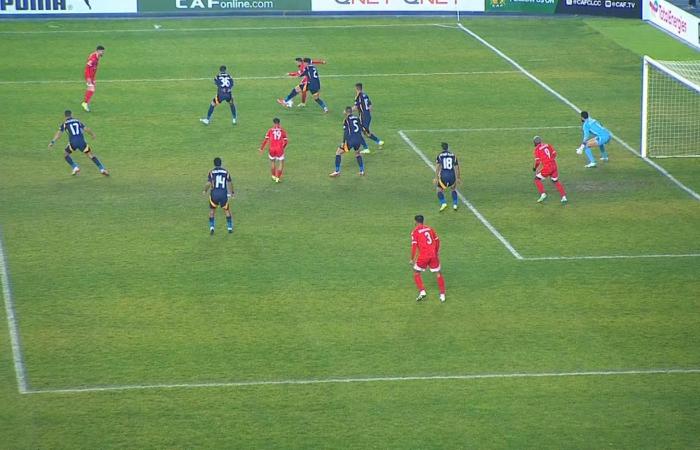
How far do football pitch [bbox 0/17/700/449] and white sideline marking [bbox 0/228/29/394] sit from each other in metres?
0.07

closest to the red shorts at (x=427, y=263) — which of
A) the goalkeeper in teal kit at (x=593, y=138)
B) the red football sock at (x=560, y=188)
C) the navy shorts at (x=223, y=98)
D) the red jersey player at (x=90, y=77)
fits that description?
the red football sock at (x=560, y=188)

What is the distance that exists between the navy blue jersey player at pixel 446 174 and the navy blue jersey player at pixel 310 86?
1089 centimetres

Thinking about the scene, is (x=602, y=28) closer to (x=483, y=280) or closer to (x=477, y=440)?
(x=483, y=280)

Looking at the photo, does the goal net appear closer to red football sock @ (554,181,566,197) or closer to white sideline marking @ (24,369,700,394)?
red football sock @ (554,181,566,197)

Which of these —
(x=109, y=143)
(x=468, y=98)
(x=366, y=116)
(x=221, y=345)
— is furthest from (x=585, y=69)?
(x=221, y=345)

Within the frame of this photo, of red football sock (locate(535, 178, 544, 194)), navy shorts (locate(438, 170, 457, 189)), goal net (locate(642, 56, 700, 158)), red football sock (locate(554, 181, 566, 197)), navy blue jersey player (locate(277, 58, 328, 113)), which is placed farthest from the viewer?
navy blue jersey player (locate(277, 58, 328, 113))

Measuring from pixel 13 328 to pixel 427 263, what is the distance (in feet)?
27.6

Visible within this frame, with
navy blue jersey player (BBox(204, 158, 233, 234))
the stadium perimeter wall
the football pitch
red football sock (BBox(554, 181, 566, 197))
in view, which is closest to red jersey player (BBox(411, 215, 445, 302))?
the football pitch

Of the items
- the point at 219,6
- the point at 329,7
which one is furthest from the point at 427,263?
the point at 219,6

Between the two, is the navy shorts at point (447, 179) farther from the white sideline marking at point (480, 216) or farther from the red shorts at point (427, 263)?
the red shorts at point (427, 263)

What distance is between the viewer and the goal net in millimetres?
38031

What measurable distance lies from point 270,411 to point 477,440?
11.7 ft

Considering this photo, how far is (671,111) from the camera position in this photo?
4147 centimetres

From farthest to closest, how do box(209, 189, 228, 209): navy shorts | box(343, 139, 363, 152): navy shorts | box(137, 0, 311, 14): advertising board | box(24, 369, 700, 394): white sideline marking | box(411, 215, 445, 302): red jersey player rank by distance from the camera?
box(137, 0, 311, 14): advertising board, box(343, 139, 363, 152): navy shorts, box(209, 189, 228, 209): navy shorts, box(411, 215, 445, 302): red jersey player, box(24, 369, 700, 394): white sideline marking
